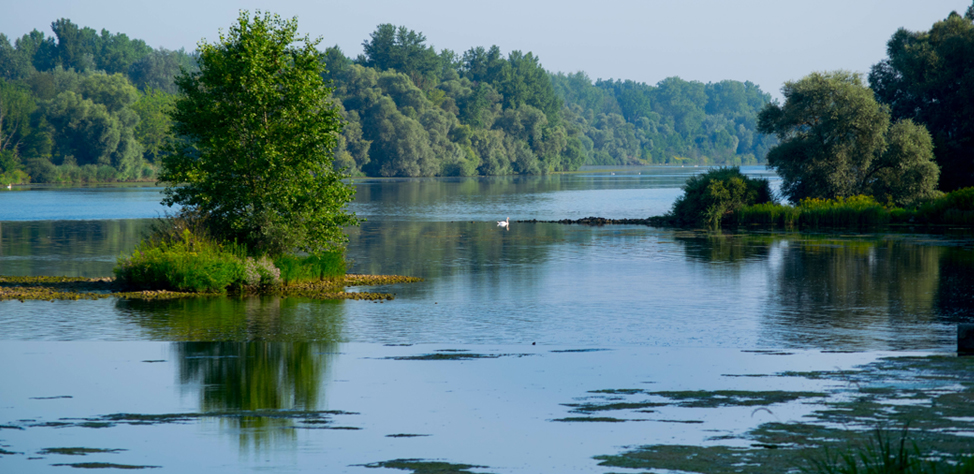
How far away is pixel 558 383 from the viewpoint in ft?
43.3

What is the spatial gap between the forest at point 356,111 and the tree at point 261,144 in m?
62.1

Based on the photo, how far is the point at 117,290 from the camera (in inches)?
999

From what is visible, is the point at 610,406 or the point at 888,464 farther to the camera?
the point at 610,406

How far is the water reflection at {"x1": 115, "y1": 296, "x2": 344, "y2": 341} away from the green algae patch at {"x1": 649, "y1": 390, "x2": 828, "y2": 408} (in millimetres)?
8032

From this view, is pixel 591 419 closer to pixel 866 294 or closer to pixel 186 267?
pixel 866 294

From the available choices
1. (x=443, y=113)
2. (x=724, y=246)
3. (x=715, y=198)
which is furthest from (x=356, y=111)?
(x=724, y=246)

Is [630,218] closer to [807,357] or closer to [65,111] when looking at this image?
[807,357]

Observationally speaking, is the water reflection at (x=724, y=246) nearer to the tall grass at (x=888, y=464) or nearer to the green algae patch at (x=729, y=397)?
the green algae patch at (x=729, y=397)

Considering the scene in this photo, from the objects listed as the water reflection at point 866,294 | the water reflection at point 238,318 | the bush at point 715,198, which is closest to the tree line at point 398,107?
the bush at point 715,198

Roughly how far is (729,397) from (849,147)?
47.9m

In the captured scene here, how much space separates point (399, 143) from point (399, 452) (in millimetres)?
131534

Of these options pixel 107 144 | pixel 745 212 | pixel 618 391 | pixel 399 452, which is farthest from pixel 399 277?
pixel 107 144

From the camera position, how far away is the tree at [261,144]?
2602cm

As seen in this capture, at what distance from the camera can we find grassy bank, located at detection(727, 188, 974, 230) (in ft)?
169
